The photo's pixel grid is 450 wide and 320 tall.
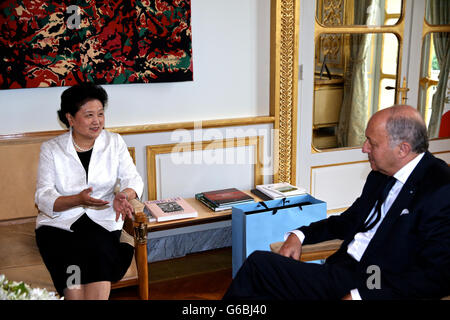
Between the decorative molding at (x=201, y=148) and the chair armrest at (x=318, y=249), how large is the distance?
4.56ft

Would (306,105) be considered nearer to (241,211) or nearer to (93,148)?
(241,211)

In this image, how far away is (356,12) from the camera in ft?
12.9

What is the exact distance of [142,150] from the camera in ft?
11.0

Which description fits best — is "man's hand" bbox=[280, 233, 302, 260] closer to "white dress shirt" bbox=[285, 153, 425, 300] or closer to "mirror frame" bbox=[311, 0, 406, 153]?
"white dress shirt" bbox=[285, 153, 425, 300]

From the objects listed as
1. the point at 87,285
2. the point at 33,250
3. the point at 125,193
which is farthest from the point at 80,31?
the point at 87,285

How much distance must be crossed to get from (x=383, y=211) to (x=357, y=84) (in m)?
2.28

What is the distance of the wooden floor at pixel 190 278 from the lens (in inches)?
122

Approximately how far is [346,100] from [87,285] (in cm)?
274

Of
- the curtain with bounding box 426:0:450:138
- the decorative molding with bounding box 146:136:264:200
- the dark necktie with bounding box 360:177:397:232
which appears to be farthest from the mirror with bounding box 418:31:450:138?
the dark necktie with bounding box 360:177:397:232

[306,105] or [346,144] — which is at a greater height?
[306,105]

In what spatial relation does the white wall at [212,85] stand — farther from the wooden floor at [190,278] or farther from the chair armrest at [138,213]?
the wooden floor at [190,278]

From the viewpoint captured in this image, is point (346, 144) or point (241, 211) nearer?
point (241, 211)
